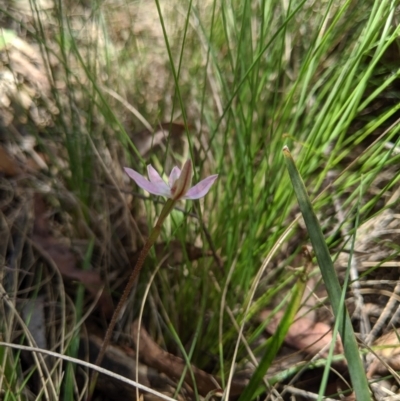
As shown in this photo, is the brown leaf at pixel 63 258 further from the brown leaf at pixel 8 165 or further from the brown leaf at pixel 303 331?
the brown leaf at pixel 303 331

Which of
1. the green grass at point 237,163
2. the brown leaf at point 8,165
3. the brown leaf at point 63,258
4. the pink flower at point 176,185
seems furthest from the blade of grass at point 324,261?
the brown leaf at point 8,165

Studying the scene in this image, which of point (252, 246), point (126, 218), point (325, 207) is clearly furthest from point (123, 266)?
point (325, 207)

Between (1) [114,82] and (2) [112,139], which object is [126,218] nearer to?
(2) [112,139]

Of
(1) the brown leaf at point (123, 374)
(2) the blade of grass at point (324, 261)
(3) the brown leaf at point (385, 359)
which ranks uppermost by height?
(3) the brown leaf at point (385, 359)

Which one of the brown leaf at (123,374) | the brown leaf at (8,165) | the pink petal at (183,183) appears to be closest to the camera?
the pink petal at (183,183)

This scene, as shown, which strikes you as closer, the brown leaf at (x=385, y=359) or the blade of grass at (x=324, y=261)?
the blade of grass at (x=324, y=261)

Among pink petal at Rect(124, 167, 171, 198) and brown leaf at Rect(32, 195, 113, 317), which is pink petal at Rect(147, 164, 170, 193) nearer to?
pink petal at Rect(124, 167, 171, 198)

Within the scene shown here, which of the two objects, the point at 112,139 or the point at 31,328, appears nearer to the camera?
the point at 31,328
